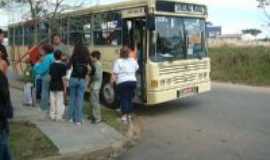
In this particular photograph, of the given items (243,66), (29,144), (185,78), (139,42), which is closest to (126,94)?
(139,42)

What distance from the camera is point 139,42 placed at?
1211 centimetres

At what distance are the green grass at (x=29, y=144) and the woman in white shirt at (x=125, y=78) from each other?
226 cm

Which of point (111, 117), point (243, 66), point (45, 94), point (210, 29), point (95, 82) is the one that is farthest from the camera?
point (243, 66)

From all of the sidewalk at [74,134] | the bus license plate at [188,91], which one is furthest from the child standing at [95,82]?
the bus license plate at [188,91]

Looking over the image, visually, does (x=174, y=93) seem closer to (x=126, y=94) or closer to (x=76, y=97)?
(x=126, y=94)

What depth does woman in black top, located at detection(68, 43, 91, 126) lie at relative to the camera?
1027 centimetres

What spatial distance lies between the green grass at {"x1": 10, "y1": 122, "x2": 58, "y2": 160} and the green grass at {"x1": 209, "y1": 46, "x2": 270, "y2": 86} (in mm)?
13022

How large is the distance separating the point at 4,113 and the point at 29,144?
2.47 meters

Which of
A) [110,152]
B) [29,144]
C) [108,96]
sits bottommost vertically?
[110,152]

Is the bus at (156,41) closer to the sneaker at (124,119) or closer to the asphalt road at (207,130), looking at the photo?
the asphalt road at (207,130)

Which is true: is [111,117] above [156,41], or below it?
below

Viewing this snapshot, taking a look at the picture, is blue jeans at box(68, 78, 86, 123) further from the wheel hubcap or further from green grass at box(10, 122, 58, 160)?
the wheel hubcap

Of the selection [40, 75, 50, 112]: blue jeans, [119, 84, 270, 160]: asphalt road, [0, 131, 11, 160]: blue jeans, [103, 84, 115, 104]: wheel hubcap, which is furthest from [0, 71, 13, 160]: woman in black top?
[103, 84, 115, 104]: wheel hubcap

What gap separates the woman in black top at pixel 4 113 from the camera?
597cm
